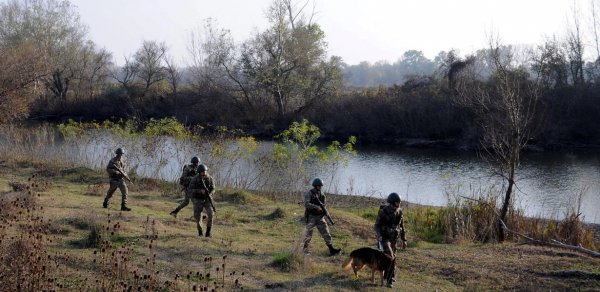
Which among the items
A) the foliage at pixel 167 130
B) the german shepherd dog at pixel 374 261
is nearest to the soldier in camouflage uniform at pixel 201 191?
the german shepherd dog at pixel 374 261

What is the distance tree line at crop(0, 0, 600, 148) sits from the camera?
47.6 meters

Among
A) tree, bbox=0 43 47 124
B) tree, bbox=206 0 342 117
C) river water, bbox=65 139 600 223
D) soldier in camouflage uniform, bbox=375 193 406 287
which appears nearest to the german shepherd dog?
soldier in camouflage uniform, bbox=375 193 406 287

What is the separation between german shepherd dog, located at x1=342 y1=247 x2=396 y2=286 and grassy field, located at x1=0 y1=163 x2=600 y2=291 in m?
0.28

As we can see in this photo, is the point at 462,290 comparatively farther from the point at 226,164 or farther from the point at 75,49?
the point at 75,49

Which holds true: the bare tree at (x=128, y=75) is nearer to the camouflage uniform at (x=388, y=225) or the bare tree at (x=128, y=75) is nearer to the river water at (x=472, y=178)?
the river water at (x=472, y=178)

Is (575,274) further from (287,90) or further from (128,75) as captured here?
(128,75)

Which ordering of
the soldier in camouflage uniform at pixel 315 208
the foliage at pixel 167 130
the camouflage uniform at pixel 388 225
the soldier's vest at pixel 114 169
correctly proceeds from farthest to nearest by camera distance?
the foliage at pixel 167 130 < the soldier's vest at pixel 114 169 < the soldier in camouflage uniform at pixel 315 208 < the camouflage uniform at pixel 388 225

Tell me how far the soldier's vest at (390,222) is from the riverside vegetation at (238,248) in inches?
38.7

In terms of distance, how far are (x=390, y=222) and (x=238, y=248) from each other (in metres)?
3.73

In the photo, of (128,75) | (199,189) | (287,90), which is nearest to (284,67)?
(287,90)

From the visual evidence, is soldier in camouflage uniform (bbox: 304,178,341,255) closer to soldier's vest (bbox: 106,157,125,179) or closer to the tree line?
soldier's vest (bbox: 106,157,125,179)

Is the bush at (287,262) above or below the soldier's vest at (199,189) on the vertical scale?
below

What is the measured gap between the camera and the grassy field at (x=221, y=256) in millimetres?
8500

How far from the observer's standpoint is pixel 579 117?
46969mm
